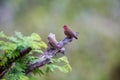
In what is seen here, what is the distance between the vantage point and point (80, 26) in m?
2.77

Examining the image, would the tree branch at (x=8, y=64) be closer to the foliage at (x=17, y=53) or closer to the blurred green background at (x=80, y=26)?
the foliage at (x=17, y=53)

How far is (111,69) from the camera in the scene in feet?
8.95

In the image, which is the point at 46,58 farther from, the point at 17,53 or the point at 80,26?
the point at 80,26

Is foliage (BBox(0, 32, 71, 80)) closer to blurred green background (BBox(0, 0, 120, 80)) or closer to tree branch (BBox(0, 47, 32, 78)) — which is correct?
tree branch (BBox(0, 47, 32, 78))

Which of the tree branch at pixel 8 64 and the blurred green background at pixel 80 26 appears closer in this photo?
the tree branch at pixel 8 64

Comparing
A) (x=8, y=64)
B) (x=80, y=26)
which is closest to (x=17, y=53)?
(x=8, y=64)

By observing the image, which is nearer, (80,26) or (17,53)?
(17,53)

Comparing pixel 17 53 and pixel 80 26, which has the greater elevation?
pixel 80 26

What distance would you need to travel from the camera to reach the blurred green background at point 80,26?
271 cm

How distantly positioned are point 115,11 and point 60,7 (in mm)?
511

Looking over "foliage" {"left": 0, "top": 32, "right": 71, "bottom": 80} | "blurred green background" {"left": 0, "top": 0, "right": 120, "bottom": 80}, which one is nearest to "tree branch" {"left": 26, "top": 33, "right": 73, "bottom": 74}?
"foliage" {"left": 0, "top": 32, "right": 71, "bottom": 80}

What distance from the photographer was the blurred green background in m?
2.71

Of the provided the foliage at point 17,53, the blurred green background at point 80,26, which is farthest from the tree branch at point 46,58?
the blurred green background at point 80,26

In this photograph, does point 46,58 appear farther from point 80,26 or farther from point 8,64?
point 80,26
